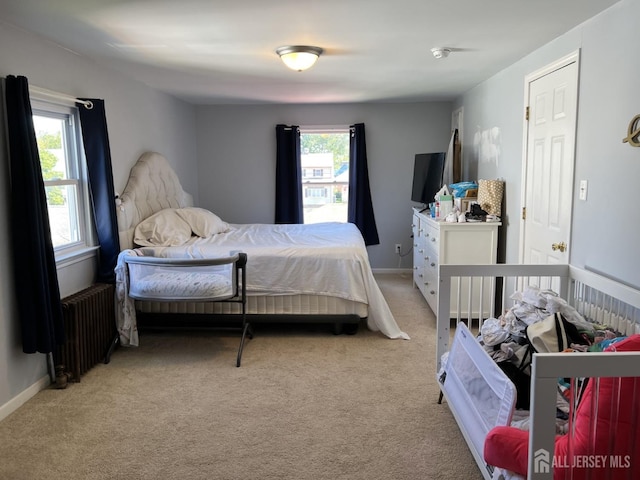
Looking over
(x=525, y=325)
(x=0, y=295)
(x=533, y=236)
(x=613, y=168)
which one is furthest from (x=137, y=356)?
(x=613, y=168)

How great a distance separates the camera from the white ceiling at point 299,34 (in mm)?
2447

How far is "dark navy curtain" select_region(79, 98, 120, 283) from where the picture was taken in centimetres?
343

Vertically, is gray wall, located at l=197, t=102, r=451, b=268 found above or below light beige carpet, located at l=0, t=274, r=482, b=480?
above

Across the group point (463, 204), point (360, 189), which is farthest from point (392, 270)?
point (463, 204)

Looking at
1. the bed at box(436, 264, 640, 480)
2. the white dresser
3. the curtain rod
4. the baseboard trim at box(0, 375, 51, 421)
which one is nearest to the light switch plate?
the bed at box(436, 264, 640, 480)

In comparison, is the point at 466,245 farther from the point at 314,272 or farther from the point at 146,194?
the point at 146,194

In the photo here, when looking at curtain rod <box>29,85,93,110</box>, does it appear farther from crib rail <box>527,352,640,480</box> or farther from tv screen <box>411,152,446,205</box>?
tv screen <box>411,152,446,205</box>

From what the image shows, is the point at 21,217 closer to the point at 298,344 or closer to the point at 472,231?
the point at 298,344

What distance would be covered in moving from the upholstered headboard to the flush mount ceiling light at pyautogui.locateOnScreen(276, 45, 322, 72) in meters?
1.77

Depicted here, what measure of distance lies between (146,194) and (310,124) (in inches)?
99.0

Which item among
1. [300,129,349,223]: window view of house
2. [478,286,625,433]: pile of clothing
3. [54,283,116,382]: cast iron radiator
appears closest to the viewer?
[478,286,625,433]: pile of clothing

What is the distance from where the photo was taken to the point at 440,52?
335 cm

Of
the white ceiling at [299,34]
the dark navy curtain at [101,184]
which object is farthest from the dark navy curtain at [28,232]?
the dark navy curtain at [101,184]

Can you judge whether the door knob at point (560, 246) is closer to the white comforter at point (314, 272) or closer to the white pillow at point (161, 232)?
the white comforter at point (314, 272)
